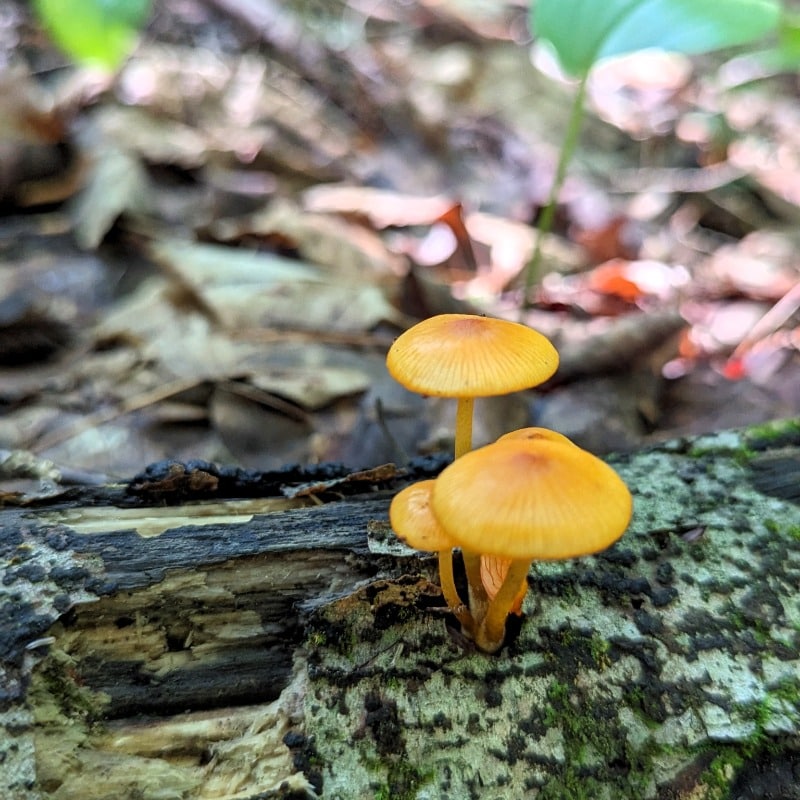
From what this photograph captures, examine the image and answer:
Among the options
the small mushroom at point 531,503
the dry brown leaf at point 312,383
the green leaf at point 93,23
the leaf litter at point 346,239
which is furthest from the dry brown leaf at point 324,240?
the small mushroom at point 531,503

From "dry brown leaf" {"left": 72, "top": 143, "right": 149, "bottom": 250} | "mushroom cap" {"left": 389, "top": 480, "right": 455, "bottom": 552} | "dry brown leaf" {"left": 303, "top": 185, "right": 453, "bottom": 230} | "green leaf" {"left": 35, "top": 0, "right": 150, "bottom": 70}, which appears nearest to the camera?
"mushroom cap" {"left": 389, "top": 480, "right": 455, "bottom": 552}

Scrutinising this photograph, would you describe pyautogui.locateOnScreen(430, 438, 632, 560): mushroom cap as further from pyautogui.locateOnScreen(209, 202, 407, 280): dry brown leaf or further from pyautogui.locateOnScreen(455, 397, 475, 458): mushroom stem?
pyautogui.locateOnScreen(209, 202, 407, 280): dry brown leaf

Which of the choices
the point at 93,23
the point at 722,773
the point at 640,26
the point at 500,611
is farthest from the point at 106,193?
the point at 722,773

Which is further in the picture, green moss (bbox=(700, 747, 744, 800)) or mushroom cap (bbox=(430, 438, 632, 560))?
green moss (bbox=(700, 747, 744, 800))

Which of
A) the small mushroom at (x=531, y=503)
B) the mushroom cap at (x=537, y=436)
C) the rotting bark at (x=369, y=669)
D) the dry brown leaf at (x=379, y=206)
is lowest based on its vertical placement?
the dry brown leaf at (x=379, y=206)

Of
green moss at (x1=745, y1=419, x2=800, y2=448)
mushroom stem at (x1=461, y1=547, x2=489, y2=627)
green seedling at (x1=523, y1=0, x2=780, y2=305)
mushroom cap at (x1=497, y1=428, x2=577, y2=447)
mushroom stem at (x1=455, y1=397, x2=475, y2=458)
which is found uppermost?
green seedling at (x1=523, y1=0, x2=780, y2=305)

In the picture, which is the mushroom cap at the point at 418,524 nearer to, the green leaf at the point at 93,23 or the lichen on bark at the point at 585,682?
the lichen on bark at the point at 585,682

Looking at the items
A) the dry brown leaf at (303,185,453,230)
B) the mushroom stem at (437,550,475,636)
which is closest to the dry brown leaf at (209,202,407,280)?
the dry brown leaf at (303,185,453,230)
